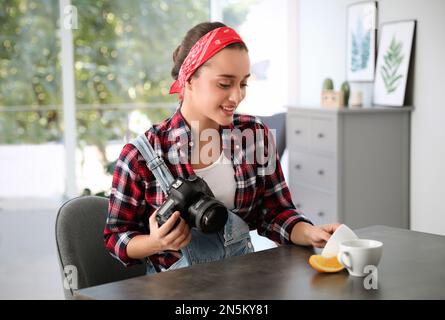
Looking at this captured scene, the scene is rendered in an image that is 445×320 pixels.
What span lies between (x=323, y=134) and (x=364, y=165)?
31 centimetres

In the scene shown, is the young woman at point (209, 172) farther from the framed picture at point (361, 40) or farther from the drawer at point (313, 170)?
the framed picture at point (361, 40)

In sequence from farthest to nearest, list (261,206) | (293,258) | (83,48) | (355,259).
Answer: (83,48) < (261,206) < (293,258) < (355,259)

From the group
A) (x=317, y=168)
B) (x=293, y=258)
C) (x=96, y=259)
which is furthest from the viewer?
(x=317, y=168)

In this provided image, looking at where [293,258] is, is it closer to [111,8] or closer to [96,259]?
[96,259]

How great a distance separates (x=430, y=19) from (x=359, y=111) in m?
0.64

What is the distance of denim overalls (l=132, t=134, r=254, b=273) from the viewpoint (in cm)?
167

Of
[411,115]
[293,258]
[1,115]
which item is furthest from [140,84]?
[293,258]

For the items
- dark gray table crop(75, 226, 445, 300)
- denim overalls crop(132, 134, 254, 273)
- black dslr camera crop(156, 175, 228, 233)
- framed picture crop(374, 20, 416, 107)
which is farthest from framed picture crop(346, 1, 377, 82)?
black dslr camera crop(156, 175, 228, 233)

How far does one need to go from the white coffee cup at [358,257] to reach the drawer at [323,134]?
262cm

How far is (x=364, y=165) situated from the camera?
398 centimetres

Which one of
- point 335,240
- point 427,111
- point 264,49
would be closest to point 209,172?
point 335,240

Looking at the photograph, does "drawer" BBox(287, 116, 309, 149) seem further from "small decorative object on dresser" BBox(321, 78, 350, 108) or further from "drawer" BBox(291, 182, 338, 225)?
"drawer" BBox(291, 182, 338, 225)

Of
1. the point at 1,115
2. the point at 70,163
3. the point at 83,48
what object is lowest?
the point at 70,163
